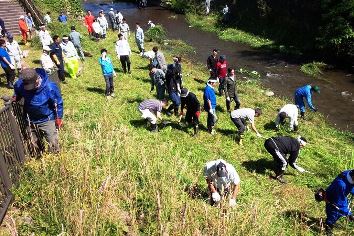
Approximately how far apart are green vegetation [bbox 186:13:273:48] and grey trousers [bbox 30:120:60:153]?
20.9m

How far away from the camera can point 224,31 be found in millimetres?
29844

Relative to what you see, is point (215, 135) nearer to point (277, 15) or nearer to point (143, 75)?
point (143, 75)

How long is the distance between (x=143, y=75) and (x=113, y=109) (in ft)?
17.9

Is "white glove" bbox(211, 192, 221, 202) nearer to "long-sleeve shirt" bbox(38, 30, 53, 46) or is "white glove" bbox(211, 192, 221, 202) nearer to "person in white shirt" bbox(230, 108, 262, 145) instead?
"person in white shirt" bbox(230, 108, 262, 145)

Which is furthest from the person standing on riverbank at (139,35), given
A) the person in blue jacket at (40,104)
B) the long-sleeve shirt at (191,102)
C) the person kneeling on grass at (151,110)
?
the person in blue jacket at (40,104)

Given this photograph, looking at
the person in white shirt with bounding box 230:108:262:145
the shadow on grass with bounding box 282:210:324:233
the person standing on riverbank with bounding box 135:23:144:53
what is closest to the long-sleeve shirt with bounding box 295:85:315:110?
the person in white shirt with bounding box 230:108:262:145

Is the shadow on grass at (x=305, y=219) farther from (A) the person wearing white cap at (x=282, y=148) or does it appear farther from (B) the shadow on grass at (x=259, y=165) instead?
(B) the shadow on grass at (x=259, y=165)

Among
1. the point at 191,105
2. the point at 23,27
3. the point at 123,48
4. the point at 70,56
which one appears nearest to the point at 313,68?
the point at 123,48

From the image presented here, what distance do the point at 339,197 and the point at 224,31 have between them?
23894 millimetres

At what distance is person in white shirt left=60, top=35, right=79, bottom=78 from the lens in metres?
15.4

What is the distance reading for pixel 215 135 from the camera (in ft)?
41.0

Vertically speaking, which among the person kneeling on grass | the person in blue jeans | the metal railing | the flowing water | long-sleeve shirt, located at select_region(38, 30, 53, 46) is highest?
the metal railing

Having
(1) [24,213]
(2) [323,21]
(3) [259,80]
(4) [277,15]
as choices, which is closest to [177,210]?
(1) [24,213]

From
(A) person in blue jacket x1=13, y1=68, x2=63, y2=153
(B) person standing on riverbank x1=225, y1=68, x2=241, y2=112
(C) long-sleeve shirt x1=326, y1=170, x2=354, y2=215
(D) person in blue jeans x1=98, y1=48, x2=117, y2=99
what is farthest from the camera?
(D) person in blue jeans x1=98, y1=48, x2=117, y2=99
